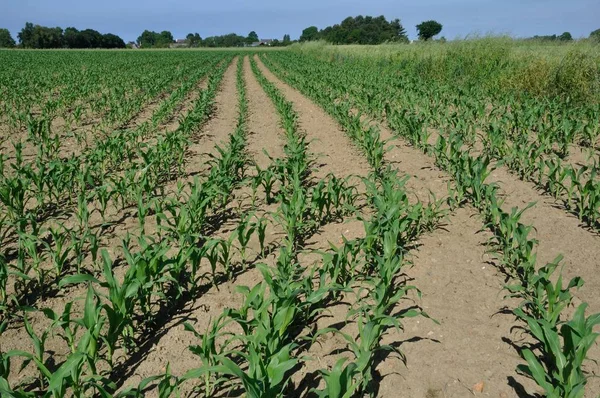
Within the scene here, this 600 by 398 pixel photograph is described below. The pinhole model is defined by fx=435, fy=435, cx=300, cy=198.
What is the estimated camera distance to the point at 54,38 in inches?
3145

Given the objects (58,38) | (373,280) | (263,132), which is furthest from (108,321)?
(58,38)

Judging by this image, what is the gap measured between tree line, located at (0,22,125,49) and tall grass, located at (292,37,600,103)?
266ft

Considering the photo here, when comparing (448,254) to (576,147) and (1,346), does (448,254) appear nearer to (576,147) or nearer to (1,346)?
(1,346)

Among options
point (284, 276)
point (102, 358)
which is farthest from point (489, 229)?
point (102, 358)

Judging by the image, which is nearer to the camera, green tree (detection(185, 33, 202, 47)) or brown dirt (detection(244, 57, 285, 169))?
brown dirt (detection(244, 57, 285, 169))

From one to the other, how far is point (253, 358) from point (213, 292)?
1.45 m

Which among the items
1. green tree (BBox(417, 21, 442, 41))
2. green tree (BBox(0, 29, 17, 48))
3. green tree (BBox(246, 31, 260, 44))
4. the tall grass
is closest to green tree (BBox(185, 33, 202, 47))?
green tree (BBox(246, 31, 260, 44))

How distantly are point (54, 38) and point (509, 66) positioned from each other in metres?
88.8

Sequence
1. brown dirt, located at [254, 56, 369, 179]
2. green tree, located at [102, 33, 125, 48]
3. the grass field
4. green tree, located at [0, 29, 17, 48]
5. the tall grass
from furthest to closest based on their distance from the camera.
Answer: green tree, located at [102, 33, 125, 48], green tree, located at [0, 29, 17, 48], the tall grass, brown dirt, located at [254, 56, 369, 179], the grass field

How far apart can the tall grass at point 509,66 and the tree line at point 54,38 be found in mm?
80968

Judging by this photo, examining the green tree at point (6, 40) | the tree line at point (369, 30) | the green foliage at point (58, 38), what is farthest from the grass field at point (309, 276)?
the green tree at point (6, 40)

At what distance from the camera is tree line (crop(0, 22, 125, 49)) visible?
78.3 metres

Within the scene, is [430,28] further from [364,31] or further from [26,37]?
[26,37]

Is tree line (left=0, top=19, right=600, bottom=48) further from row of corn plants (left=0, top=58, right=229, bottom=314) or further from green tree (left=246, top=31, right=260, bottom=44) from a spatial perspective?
row of corn plants (left=0, top=58, right=229, bottom=314)
